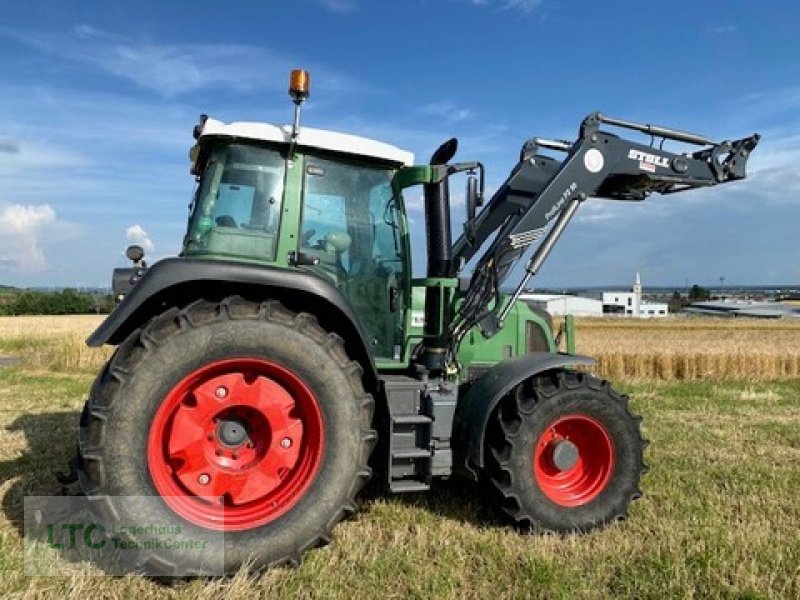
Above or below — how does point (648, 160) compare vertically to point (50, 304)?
below

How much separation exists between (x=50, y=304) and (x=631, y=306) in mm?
65824

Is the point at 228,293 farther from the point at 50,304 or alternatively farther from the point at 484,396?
the point at 50,304

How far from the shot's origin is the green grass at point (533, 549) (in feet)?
10.9

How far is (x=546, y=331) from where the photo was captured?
5695 mm

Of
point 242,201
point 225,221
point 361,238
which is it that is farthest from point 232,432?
point 361,238

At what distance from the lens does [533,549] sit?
152 inches

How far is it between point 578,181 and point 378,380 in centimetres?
220

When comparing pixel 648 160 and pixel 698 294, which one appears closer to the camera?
pixel 648 160

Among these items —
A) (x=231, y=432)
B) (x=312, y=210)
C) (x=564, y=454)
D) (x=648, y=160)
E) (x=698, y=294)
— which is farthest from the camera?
(x=698, y=294)

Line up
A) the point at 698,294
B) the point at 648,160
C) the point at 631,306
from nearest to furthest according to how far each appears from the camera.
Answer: the point at 648,160, the point at 631,306, the point at 698,294

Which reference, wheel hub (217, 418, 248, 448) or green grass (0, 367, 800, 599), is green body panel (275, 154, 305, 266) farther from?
green grass (0, 367, 800, 599)

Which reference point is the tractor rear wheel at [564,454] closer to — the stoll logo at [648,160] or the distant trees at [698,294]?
the stoll logo at [648,160]

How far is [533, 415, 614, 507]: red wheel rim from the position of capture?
14.4ft

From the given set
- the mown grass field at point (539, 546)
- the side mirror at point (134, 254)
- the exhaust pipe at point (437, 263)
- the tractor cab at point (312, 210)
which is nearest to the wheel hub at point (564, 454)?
the mown grass field at point (539, 546)
